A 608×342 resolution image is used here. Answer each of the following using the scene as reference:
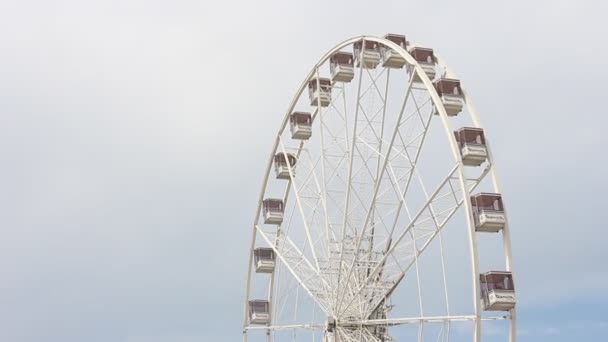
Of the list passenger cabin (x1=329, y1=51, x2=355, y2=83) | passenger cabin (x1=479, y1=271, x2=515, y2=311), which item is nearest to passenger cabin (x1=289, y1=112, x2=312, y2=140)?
passenger cabin (x1=329, y1=51, x2=355, y2=83)

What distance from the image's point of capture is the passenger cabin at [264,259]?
50875mm

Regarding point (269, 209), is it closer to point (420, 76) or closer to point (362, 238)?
point (362, 238)

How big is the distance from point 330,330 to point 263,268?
939cm

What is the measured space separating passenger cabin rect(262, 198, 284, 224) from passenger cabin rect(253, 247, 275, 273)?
1.40 metres

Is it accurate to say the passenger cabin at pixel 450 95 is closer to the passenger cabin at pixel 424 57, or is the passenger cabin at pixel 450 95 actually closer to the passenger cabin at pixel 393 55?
the passenger cabin at pixel 424 57

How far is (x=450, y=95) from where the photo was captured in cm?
3744

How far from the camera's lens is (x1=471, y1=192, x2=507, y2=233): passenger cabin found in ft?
114

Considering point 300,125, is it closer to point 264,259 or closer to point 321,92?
point 321,92

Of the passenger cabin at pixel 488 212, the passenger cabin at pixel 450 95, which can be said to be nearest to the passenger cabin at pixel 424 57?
the passenger cabin at pixel 450 95

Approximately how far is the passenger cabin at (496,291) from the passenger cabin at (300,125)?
57.2ft

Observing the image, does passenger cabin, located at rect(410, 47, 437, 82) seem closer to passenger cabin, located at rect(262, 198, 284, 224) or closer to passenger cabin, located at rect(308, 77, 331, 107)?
passenger cabin, located at rect(308, 77, 331, 107)

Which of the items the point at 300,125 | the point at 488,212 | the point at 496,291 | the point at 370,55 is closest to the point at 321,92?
the point at 300,125

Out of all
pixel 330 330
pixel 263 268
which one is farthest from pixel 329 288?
pixel 263 268

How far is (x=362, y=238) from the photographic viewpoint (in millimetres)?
41438
